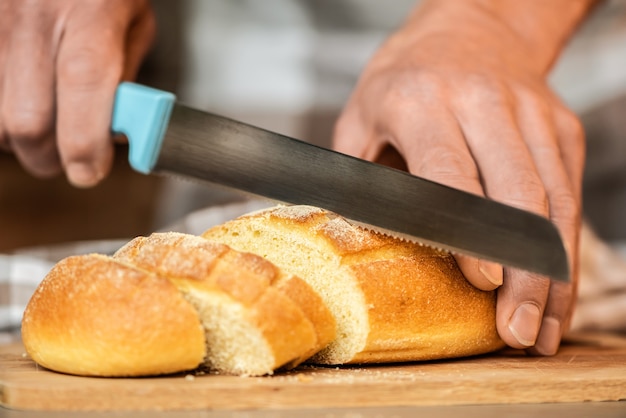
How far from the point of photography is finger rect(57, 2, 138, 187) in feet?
5.23

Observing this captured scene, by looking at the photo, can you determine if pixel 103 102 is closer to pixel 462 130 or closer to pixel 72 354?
pixel 72 354

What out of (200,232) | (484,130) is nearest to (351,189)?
(484,130)

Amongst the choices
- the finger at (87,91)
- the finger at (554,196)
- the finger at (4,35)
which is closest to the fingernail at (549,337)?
the finger at (554,196)

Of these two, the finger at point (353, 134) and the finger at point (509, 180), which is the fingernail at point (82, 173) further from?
the finger at point (509, 180)

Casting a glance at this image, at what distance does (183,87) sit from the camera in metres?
2.84

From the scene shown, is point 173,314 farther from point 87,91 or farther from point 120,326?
point 87,91

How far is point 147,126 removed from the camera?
1.30 meters

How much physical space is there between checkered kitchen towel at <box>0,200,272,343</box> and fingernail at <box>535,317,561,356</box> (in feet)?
2.63

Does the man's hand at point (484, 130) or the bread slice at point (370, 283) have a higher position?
the man's hand at point (484, 130)

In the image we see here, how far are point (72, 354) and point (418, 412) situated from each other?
1.68 ft

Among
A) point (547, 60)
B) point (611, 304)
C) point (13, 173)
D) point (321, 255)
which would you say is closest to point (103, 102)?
point (321, 255)

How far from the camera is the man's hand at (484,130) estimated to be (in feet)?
4.84

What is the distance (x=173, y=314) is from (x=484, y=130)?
73 cm

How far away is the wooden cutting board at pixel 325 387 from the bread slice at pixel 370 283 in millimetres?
50
